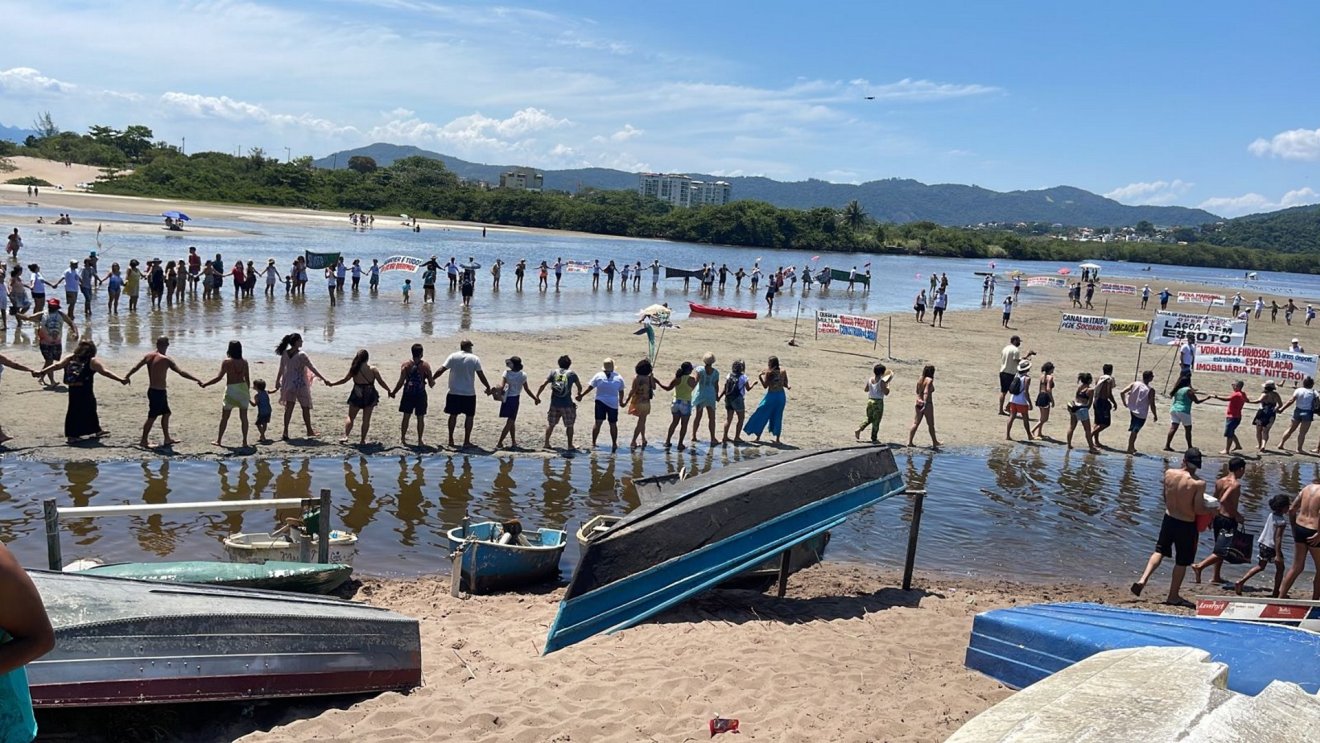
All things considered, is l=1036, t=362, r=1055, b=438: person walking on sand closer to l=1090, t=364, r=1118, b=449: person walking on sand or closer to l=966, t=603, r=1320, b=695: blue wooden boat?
l=1090, t=364, r=1118, b=449: person walking on sand

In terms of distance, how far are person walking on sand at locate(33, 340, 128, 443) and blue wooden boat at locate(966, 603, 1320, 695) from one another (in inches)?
482

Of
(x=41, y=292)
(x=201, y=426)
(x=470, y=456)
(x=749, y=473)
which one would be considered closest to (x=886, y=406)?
(x=470, y=456)

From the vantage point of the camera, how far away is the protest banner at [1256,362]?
21359mm

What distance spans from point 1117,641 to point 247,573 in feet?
23.6

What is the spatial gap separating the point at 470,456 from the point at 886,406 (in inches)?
383

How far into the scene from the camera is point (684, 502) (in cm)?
869

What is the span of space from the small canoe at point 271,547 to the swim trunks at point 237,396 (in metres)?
4.42

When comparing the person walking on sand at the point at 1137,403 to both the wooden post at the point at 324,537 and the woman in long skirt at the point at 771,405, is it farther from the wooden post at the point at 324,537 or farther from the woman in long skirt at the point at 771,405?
the wooden post at the point at 324,537

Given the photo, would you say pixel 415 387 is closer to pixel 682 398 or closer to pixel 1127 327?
pixel 682 398

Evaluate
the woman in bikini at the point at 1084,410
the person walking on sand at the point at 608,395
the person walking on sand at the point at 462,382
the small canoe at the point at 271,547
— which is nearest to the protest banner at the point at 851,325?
the woman in bikini at the point at 1084,410

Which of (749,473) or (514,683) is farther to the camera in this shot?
(749,473)

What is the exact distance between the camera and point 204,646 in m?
6.12

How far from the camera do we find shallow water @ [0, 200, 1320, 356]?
25078mm

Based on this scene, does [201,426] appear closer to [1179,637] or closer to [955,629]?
[955,629]
